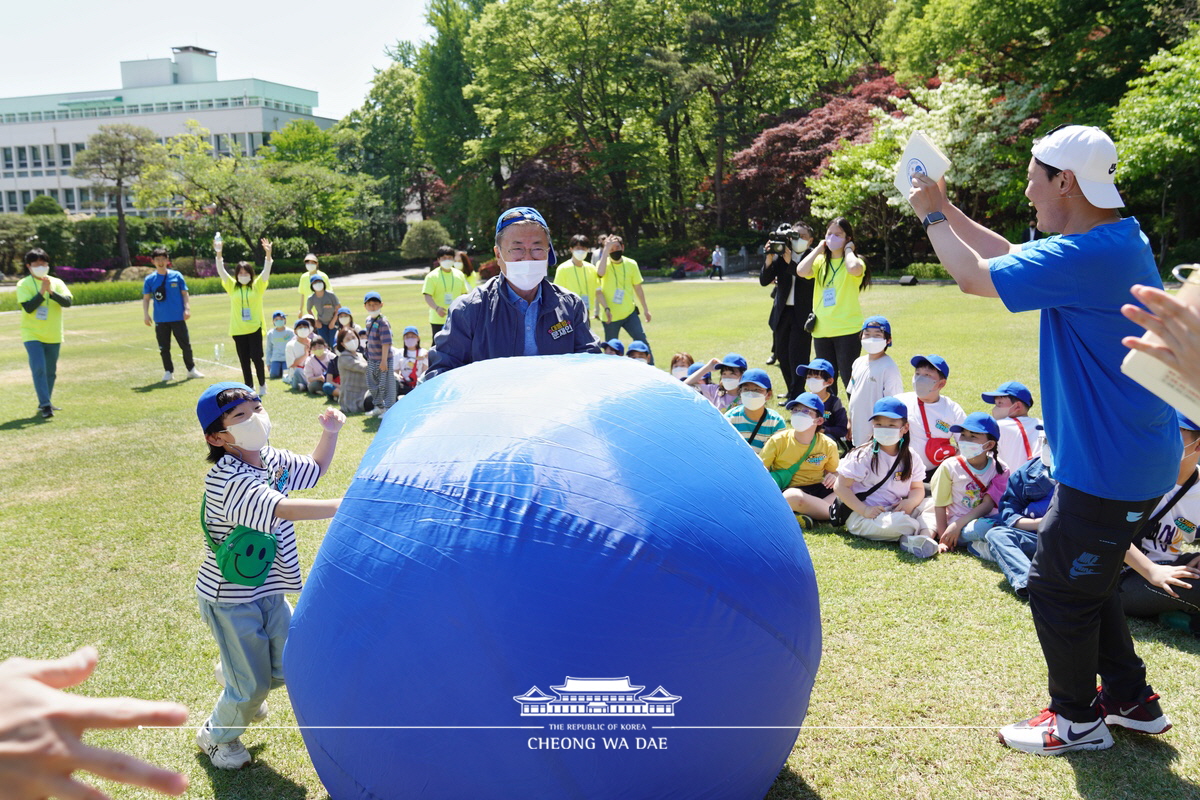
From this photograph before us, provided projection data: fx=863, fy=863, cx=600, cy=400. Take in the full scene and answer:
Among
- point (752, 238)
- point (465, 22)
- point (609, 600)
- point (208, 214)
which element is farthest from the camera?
point (465, 22)

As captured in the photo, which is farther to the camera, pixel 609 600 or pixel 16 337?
pixel 16 337

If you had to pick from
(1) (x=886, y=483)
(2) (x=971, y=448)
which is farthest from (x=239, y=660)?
(2) (x=971, y=448)

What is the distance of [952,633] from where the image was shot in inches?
206

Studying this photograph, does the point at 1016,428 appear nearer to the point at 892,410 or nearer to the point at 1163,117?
the point at 892,410

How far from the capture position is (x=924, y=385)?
782 centimetres

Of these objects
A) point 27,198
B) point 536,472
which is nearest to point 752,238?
point 536,472

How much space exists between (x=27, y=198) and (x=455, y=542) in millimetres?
103129

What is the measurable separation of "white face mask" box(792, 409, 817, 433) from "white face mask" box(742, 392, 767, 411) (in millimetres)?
641

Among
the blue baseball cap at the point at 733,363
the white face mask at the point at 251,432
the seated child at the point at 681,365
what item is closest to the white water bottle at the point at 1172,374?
the white face mask at the point at 251,432

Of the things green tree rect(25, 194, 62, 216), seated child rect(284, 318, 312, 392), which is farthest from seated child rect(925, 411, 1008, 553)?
green tree rect(25, 194, 62, 216)

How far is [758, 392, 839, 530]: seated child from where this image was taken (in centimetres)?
748

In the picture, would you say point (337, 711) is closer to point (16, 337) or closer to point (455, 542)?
point (455, 542)

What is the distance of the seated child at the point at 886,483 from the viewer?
22.3 feet

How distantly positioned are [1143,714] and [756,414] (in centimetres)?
456
